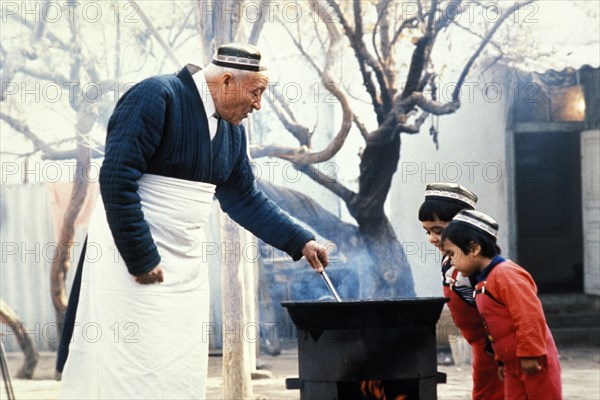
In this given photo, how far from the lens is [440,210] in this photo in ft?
18.1

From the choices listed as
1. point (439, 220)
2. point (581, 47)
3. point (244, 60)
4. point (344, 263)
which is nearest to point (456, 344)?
point (344, 263)

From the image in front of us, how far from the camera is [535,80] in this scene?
1184 centimetres

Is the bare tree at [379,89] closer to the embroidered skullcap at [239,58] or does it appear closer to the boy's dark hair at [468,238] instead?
the boy's dark hair at [468,238]

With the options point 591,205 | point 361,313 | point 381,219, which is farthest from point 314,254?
point 591,205

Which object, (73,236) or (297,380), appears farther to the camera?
(73,236)

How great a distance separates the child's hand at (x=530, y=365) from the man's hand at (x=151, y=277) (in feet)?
5.83

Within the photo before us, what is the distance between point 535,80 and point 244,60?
314 inches

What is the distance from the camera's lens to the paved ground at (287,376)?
955cm

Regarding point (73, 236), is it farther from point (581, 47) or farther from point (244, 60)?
point (244, 60)

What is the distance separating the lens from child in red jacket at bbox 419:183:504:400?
551 cm

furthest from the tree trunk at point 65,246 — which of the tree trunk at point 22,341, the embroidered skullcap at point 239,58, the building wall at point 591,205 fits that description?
the embroidered skullcap at point 239,58

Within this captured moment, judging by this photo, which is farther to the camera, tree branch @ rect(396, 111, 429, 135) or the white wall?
the white wall

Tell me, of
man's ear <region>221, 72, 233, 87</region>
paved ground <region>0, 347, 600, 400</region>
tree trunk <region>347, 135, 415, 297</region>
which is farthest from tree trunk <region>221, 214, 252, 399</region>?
man's ear <region>221, 72, 233, 87</region>

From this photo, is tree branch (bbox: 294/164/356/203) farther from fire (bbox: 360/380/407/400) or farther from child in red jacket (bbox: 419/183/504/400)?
fire (bbox: 360/380/407/400)
